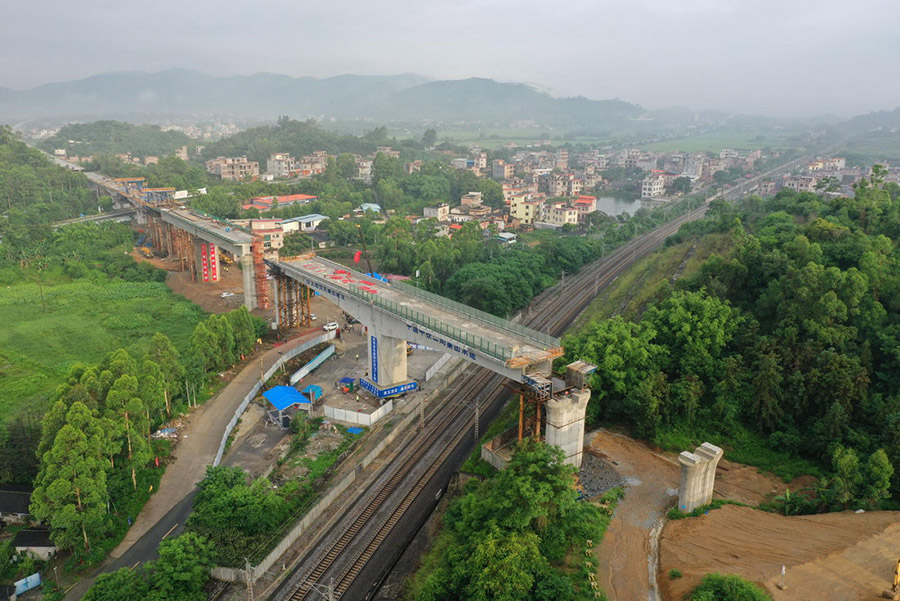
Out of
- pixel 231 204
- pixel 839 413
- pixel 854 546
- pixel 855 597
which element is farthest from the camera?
pixel 231 204

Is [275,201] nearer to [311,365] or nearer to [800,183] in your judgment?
[311,365]

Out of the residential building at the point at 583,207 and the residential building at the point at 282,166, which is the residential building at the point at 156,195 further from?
the residential building at the point at 583,207

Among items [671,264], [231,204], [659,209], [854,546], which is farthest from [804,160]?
[854,546]

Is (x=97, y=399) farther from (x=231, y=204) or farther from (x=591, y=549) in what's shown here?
(x=231, y=204)

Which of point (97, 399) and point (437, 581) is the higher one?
point (97, 399)

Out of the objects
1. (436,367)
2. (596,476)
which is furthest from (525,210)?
(596,476)
